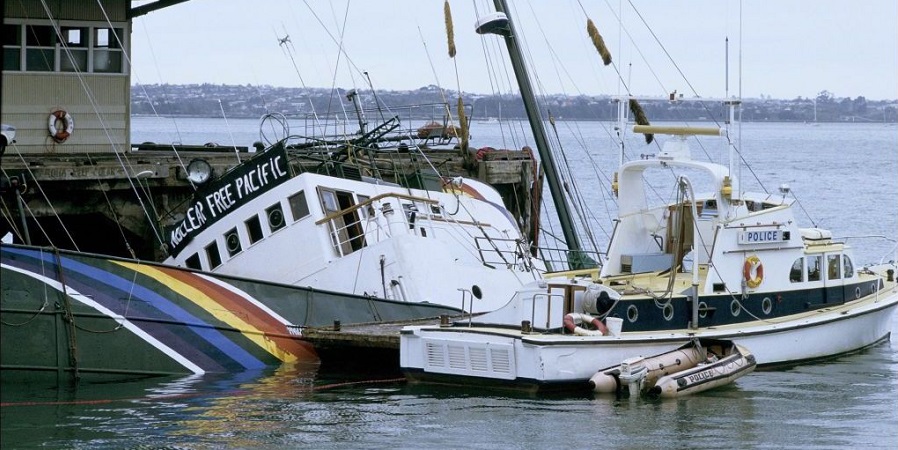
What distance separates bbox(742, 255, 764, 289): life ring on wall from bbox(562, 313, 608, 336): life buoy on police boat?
11.2 feet

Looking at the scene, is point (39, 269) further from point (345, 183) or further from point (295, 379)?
point (345, 183)

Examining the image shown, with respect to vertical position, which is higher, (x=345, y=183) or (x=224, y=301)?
(x=345, y=183)

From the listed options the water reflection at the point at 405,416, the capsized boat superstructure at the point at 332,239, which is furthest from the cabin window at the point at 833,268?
the capsized boat superstructure at the point at 332,239

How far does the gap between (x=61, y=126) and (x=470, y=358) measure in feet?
45.5

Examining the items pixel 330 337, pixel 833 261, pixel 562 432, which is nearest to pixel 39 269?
pixel 330 337

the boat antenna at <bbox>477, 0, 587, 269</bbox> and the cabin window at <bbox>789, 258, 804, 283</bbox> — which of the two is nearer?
the cabin window at <bbox>789, 258, 804, 283</bbox>

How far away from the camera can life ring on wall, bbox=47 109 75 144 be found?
29.0 meters

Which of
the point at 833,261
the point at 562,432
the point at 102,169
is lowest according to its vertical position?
the point at 562,432

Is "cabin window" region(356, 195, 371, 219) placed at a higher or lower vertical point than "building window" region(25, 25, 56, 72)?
lower

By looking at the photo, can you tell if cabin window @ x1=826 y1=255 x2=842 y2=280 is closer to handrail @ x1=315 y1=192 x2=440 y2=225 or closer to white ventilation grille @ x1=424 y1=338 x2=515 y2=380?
handrail @ x1=315 y1=192 x2=440 y2=225

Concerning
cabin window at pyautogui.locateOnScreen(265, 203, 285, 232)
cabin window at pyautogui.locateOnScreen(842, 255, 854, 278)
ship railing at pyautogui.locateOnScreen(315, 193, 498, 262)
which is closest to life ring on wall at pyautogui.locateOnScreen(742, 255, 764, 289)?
cabin window at pyautogui.locateOnScreen(842, 255, 854, 278)

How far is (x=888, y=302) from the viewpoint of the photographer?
973 inches

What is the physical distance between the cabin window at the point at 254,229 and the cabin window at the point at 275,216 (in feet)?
0.65

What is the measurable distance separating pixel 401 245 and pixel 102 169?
278 inches
